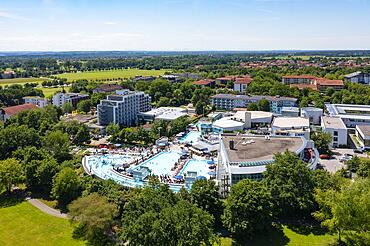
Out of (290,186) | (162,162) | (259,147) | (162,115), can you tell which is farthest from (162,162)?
(162,115)

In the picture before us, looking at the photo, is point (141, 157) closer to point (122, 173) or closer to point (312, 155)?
point (122, 173)

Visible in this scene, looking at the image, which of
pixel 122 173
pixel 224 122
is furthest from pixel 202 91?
pixel 122 173

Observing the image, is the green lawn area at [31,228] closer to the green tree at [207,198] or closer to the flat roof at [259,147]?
the green tree at [207,198]

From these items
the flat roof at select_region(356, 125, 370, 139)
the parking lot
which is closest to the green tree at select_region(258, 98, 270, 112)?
the flat roof at select_region(356, 125, 370, 139)

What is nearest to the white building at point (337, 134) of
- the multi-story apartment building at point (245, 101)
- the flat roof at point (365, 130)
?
the flat roof at point (365, 130)

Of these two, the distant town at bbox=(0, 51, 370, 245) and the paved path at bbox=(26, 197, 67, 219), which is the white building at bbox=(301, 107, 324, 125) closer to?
the distant town at bbox=(0, 51, 370, 245)
